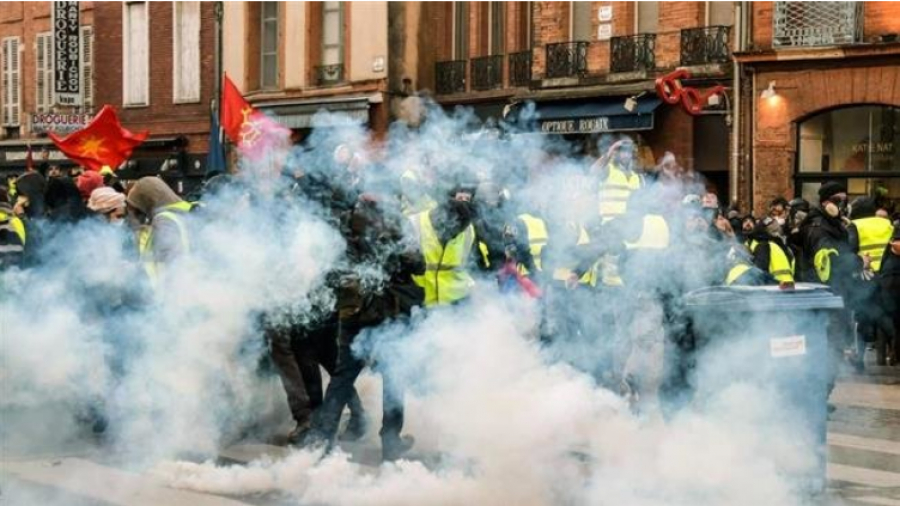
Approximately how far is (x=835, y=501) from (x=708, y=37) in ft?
48.5

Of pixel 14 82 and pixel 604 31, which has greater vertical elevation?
pixel 14 82

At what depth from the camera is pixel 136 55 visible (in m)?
30.9

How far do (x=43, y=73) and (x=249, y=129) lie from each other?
22402mm

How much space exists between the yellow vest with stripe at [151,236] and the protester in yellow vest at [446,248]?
138cm

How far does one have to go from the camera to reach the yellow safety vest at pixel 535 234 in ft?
29.5

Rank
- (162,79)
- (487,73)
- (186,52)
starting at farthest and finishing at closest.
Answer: (162,79) < (186,52) < (487,73)

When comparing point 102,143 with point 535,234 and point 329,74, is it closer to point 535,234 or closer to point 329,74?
point 329,74

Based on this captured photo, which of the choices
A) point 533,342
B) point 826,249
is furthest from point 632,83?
point 533,342

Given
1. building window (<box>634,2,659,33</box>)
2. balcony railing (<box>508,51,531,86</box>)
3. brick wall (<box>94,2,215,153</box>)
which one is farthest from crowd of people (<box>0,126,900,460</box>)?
brick wall (<box>94,2,215,153</box>)

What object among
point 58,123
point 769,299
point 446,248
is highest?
point 58,123

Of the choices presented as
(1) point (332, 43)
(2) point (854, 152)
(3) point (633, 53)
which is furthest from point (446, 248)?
(1) point (332, 43)

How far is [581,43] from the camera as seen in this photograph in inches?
866

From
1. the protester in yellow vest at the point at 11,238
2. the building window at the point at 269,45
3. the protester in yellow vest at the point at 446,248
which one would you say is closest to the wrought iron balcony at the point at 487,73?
the building window at the point at 269,45

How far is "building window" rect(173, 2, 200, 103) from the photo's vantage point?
29516 mm
